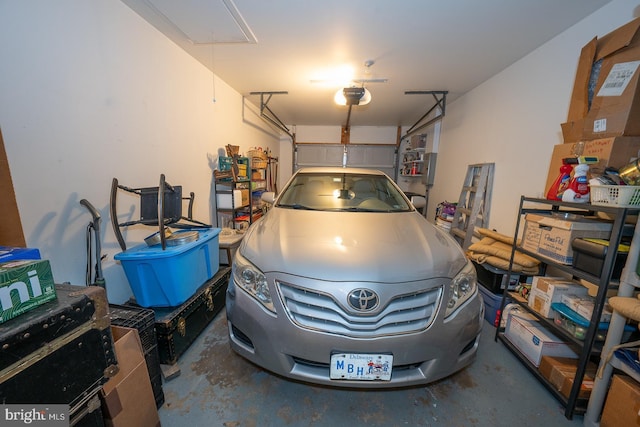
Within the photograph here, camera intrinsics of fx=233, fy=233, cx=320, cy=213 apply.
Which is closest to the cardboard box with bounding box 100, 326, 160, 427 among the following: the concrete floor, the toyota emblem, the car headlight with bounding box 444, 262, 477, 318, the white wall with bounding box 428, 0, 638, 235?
the concrete floor

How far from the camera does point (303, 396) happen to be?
A: 1.32 m

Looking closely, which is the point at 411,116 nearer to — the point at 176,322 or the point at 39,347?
the point at 176,322

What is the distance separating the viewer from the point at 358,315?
1064mm

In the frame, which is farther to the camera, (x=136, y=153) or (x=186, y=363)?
(x=136, y=153)

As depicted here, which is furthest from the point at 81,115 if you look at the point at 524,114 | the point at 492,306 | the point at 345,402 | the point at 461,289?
the point at 524,114

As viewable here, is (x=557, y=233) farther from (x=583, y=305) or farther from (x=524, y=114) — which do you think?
(x=524, y=114)

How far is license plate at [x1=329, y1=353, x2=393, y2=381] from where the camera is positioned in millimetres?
1031

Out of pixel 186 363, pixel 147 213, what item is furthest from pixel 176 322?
pixel 147 213

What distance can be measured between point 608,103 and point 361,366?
2.07m

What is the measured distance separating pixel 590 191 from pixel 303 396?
1.94 metres

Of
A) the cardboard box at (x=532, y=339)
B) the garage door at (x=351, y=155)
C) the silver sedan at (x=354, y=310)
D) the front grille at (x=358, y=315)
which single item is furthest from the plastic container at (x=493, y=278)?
the garage door at (x=351, y=155)

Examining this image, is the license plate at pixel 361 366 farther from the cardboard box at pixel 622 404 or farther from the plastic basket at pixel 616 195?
the plastic basket at pixel 616 195

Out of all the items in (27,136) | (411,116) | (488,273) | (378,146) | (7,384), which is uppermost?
(411,116)

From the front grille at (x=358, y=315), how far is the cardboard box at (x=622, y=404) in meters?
0.86
